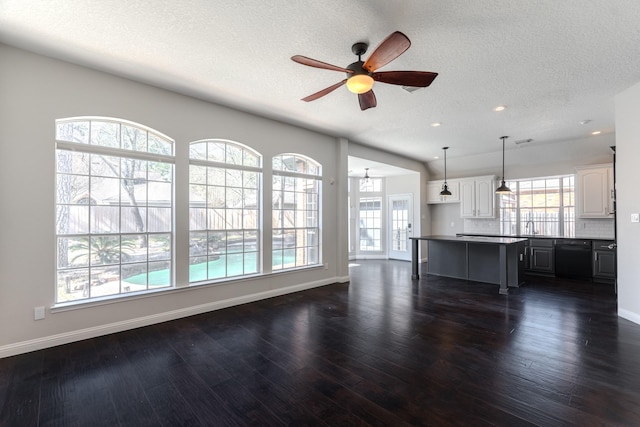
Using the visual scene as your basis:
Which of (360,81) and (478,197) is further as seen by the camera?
(478,197)

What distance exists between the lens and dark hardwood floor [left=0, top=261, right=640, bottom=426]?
1.92 m

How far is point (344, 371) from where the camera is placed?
7.99 feet

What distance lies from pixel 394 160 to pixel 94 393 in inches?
270

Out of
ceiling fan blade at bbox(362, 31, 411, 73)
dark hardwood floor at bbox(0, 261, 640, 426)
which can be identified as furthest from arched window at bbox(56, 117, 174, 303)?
ceiling fan blade at bbox(362, 31, 411, 73)

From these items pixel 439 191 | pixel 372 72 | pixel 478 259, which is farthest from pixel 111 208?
pixel 439 191

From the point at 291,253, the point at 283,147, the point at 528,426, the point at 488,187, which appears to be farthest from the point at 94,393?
the point at 488,187

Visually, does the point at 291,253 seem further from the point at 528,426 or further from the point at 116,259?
the point at 528,426

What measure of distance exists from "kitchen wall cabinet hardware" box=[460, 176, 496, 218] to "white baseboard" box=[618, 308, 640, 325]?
390 cm

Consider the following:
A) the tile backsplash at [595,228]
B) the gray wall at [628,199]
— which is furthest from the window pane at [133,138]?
the tile backsplash at [595,228]

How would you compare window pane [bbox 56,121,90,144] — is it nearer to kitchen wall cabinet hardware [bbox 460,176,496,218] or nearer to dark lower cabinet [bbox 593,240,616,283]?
kitchen wall cabinet hardware [bbox 460,176,496,218]

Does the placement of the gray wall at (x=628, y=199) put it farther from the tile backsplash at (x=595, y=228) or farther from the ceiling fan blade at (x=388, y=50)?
the ceiling fan blade at (x=388, y=50)

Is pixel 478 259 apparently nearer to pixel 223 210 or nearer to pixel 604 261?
pixel 604 261

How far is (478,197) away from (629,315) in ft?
14.3

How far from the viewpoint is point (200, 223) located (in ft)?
13.2
